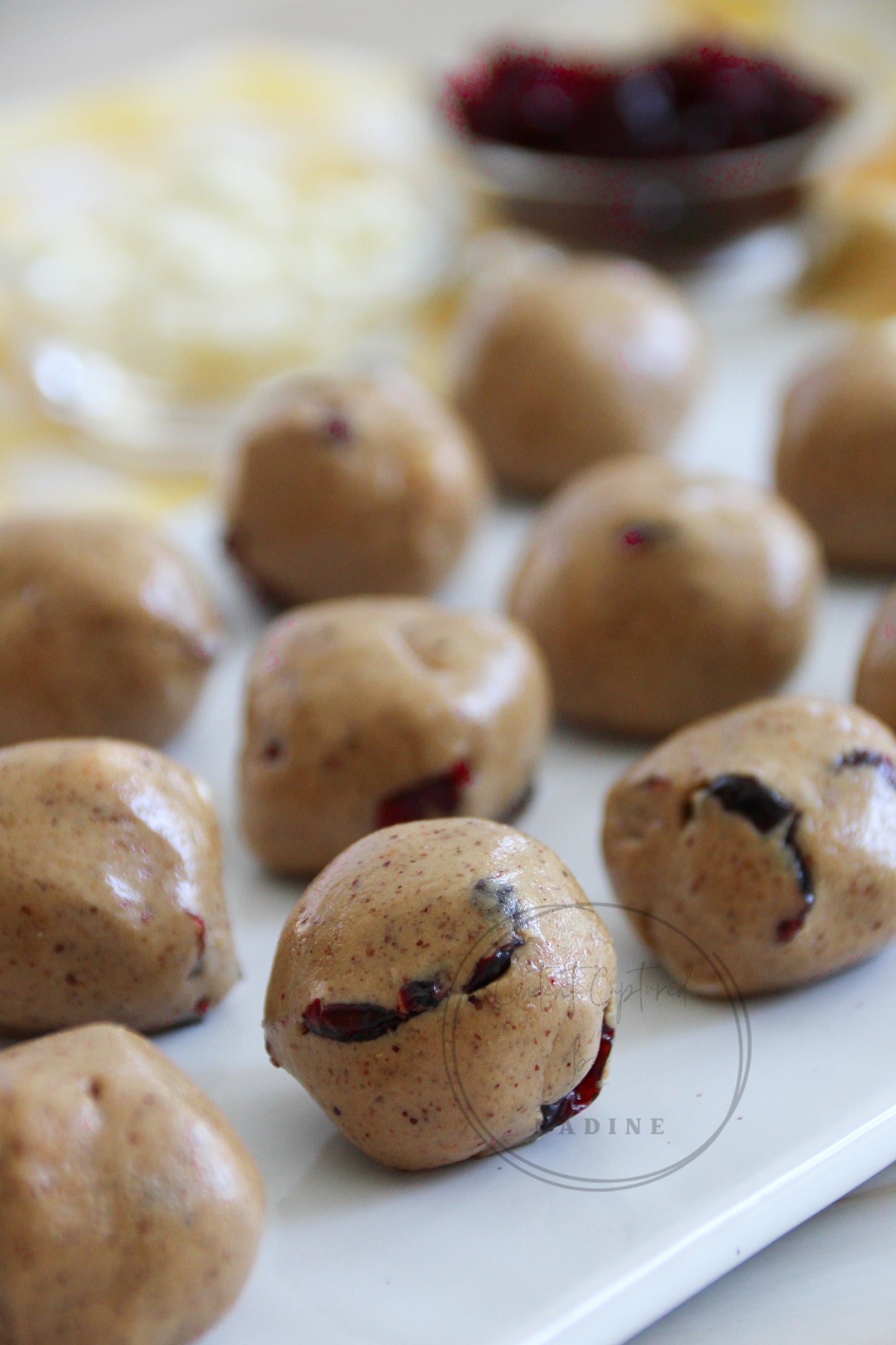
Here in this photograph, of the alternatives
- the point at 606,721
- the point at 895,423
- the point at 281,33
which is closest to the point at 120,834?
the point at 606,721

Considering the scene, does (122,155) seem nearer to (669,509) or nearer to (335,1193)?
(669,509)

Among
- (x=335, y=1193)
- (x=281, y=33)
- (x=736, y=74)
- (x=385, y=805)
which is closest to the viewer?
(x=335, y=1193)

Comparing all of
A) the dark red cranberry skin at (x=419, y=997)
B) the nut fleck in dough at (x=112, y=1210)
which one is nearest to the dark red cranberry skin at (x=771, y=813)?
the dark red cranberry skin at (x=419, y=997)

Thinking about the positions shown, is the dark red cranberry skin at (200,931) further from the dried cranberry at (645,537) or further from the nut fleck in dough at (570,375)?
the nut fleck in dough at (570,375)

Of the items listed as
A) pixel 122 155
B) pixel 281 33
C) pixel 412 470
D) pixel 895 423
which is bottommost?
pixel 281 33

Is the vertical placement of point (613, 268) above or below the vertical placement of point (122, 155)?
above

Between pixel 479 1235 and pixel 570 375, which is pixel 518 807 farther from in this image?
pixel 570 375
